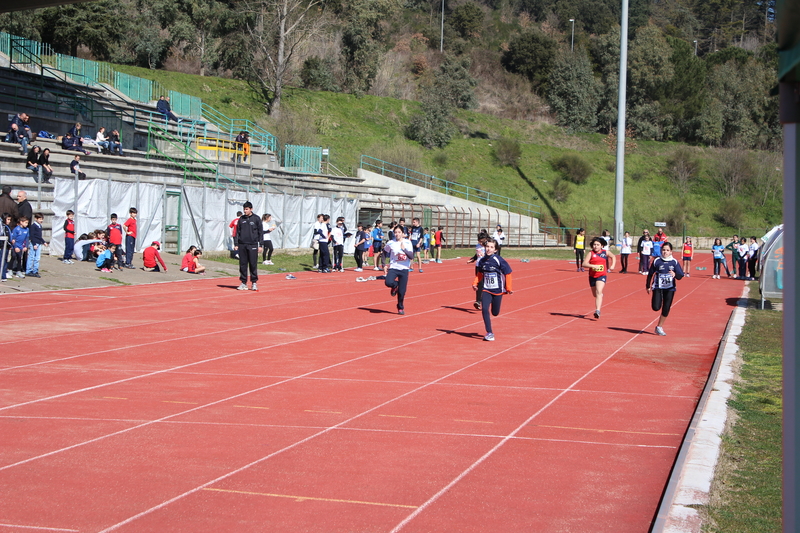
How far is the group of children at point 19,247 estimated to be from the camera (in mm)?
19828

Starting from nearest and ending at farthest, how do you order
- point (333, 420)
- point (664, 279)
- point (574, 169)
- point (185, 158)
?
point (333, 420), point (664, 279), point (185, 158), point (574, 169)

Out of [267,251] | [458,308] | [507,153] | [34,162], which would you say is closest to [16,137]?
[34,162]

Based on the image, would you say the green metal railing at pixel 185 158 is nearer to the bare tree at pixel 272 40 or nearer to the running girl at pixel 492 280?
the running girl at pixel 492 280

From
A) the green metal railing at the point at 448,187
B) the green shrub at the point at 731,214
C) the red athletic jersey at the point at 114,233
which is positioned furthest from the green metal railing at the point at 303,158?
the green shrub at the point at 731,214

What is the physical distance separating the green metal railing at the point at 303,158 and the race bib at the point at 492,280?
35.7 metres

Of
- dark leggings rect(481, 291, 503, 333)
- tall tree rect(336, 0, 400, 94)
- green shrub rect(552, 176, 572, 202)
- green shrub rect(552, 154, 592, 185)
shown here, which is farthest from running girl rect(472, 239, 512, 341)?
tall tree rect(336, 0, 400, 94)

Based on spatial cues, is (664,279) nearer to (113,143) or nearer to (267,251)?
(267,251)

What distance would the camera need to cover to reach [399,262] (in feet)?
55.8

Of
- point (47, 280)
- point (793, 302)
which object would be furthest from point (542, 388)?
point (47, 280)

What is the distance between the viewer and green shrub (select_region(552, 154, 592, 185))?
70.1m

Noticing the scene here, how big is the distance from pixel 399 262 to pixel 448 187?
147 feet

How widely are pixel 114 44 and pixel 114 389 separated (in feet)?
Result: 181

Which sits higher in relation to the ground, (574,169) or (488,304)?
(574,169)

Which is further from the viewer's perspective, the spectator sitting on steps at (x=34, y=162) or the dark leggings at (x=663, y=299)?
the spectator sitting on steps at (x=34, y=162)
